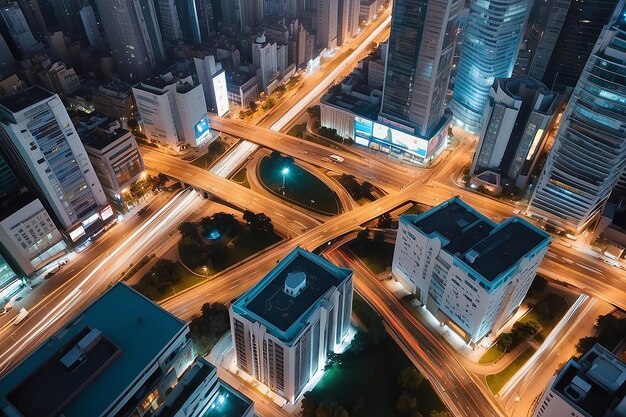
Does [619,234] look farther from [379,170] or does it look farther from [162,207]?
[162,207]

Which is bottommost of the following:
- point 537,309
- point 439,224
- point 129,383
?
point 537,309

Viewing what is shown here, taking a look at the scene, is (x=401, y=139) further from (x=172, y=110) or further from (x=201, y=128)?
(x=172, y=110)

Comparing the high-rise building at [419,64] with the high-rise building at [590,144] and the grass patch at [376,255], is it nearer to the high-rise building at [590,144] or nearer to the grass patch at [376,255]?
the high-rise building at [590,144]

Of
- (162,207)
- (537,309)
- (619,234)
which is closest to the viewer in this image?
Answer: (537,309)

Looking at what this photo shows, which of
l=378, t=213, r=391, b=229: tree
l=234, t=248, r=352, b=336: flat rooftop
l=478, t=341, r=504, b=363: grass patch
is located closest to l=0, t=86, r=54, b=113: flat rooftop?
l=234, t=248, r=352, b=336: flat rooftop

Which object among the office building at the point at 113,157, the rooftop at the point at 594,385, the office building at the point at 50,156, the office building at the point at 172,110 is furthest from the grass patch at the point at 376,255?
the office building at the point at 50,156

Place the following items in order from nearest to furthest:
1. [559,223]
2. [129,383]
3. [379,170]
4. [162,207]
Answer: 1. [129,383]
2. [559,223]
3. [162,207]
4. [379,170]

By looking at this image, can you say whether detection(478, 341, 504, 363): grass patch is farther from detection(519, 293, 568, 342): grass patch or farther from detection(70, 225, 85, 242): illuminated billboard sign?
detection(70, 225, 85, 242): illuminated billboard sign

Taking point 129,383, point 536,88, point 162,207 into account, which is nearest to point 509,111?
point 536,88
